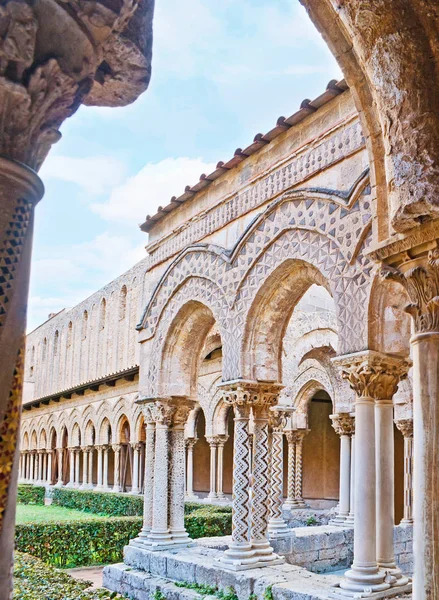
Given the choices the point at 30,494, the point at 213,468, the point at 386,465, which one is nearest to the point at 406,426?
the point at 386,465

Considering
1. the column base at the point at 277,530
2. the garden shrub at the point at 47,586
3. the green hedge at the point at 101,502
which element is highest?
the garden shrub at the point at 47,586

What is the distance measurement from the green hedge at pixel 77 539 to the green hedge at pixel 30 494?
15.7m

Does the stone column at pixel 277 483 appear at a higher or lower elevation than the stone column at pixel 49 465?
higher

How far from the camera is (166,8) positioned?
3.00 meters

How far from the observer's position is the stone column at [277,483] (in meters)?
10.1

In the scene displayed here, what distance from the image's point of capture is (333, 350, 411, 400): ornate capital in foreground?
637 centimetres

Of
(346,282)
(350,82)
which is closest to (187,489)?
(346,282)

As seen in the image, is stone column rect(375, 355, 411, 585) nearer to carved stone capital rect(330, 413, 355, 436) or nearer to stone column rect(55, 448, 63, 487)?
carved stone capital rect(330, 413, 355, 436)

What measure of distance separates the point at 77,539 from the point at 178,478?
3.83m

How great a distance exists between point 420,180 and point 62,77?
7.26ft

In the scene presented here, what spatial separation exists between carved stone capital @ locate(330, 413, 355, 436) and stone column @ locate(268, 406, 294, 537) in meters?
1.34

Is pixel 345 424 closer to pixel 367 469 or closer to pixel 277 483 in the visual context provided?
pixel 277 483

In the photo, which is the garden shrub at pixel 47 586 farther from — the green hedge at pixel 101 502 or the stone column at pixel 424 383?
the green hedge at pixel 101 502

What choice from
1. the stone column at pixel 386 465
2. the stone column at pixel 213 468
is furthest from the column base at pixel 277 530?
the stone column at pixel 213 468
